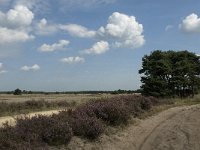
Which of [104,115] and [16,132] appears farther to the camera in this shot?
[104,115]

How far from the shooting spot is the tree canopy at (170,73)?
2227 inches

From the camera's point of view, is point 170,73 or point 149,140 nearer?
point 149,140

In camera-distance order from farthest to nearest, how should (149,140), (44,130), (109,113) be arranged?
(109,113), (149,140), (44,130)

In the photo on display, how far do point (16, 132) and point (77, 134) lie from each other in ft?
11.2

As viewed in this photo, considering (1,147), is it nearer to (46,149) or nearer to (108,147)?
(46,149)

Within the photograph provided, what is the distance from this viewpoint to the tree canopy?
5656 cm

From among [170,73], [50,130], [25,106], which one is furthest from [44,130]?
[170,73]

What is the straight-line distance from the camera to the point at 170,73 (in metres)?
59.4

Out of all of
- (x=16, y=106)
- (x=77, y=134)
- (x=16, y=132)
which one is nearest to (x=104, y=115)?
(x=77, y=134)

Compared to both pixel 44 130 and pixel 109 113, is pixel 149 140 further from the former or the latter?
pixel 44 130

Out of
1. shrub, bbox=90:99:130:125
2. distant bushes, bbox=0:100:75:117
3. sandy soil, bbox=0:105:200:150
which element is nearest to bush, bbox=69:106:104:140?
sandy soil, bbox=0:105:200:150

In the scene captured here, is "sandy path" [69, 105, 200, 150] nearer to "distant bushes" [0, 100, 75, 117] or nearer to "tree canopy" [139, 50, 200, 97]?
"distant bushes" [0, 100, 75, 117]

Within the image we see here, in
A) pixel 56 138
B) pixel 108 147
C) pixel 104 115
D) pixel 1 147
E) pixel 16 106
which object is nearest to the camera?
pixel 1 147

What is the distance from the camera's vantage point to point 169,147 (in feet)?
48.6
